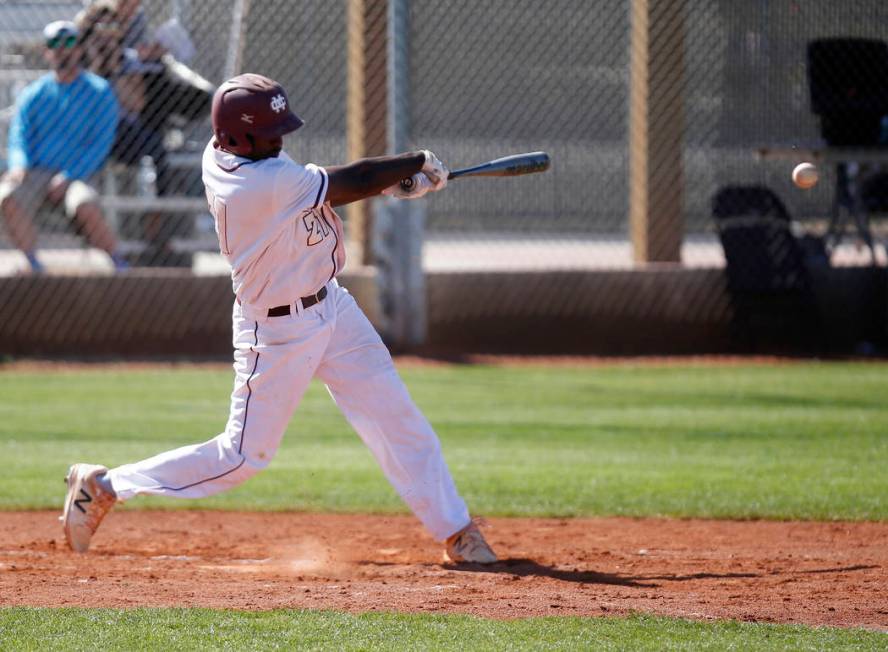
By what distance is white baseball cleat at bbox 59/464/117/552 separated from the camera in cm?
495

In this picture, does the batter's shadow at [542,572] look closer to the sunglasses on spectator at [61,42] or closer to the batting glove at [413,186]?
the batting glove at [413,186]

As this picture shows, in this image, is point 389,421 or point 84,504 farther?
point 84,504

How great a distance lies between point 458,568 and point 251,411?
1008mm

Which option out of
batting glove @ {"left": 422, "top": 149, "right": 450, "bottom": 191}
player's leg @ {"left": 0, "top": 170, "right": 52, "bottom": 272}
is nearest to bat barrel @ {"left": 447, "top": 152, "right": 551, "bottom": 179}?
batting glove @ {"left": 422, "top": 149, "right": 450, "bottom": 191}

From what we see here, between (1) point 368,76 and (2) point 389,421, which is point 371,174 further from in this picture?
(1) point 368,76

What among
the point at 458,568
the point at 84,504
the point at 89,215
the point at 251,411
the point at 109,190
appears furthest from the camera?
the point at 109,190

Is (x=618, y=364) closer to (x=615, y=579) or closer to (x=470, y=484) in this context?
(x=470, y=484)

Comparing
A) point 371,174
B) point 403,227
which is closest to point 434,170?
point 371,174

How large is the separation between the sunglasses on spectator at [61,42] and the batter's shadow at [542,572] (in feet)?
20.8

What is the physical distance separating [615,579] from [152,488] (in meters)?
1.78

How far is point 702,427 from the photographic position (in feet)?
25.0

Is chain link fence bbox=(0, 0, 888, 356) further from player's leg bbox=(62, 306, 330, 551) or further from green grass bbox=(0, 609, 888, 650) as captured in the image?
green grass bbox=(0, 609, 888, 650)

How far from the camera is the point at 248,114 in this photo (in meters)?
4.36

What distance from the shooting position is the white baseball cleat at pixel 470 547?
4.90m
